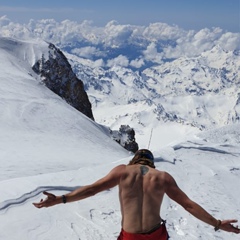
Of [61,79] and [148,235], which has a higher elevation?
[148,235]

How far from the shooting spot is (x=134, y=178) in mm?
4926

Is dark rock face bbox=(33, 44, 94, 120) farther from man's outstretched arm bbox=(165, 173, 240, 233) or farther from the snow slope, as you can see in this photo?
man's outstretched arm bbox=(165, 173, 240, 233)

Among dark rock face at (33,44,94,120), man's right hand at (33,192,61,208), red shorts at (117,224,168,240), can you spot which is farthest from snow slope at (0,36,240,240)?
dark rock face at (33,44,94,120)

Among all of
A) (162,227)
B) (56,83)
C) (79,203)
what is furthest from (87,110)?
(162,227)

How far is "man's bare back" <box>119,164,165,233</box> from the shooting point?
193 inches

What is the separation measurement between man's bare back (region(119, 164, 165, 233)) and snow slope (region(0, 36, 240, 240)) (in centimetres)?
309

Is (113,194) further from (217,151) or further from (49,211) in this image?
(217,151)

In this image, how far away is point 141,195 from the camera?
193 inches

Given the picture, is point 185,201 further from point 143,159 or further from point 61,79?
point 61,79

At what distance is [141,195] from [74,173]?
697 cm

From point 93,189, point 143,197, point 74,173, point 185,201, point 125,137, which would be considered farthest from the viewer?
point 125,137

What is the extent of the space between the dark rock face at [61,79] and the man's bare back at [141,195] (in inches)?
1830

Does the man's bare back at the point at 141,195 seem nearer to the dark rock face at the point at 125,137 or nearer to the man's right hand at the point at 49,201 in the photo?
the man's right hand at the point at 49,201

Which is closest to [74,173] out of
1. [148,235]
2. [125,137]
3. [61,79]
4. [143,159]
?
[143,159]
